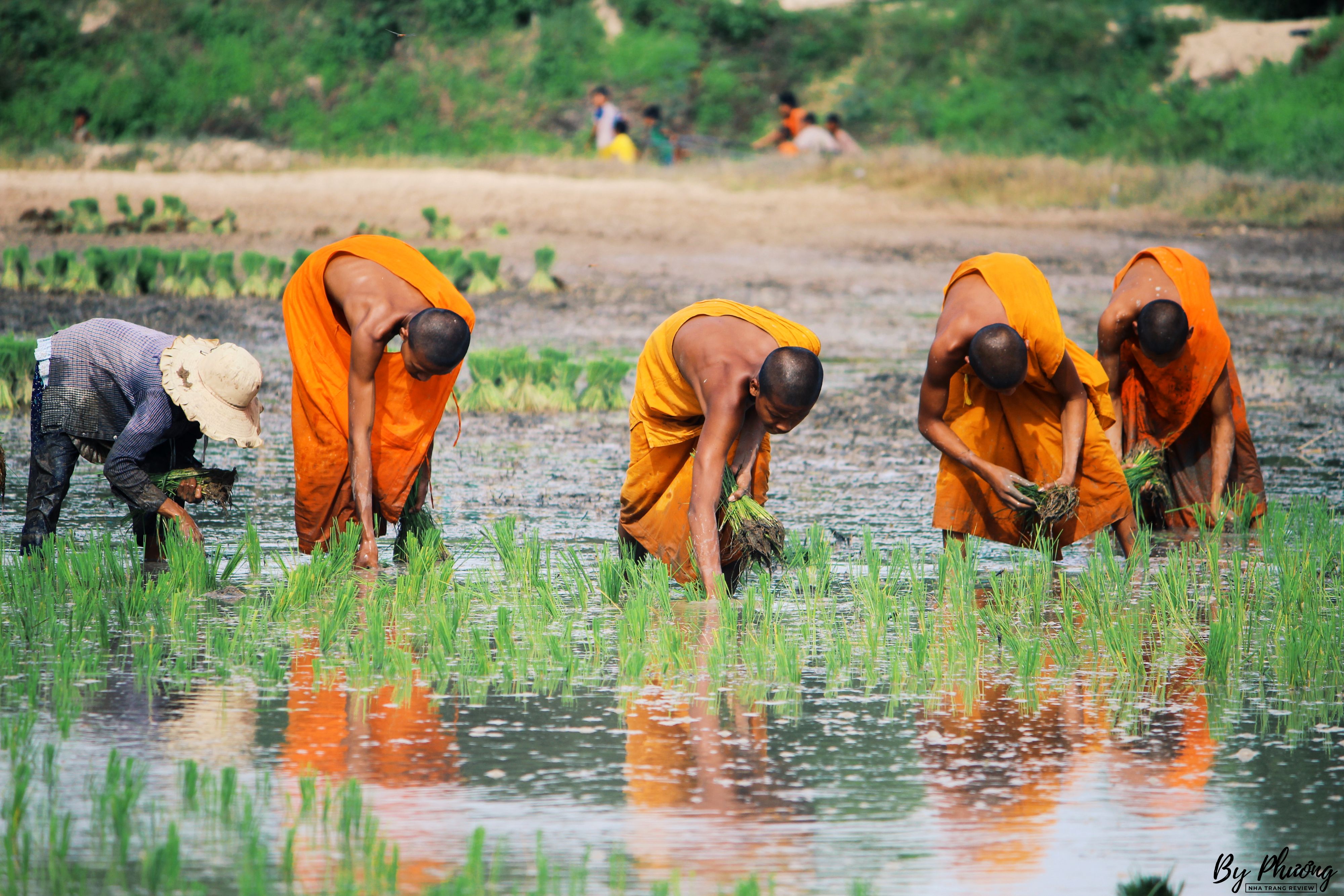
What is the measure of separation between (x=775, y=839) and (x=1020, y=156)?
24.6m

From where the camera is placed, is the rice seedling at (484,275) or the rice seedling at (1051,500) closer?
the rice seedling at (1051,500)

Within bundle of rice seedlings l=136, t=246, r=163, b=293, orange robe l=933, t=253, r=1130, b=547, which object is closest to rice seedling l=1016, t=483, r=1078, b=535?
orange robe l=933, t=253, r=1130, b=547

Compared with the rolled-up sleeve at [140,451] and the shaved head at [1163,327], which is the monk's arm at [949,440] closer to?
Result: the shaved head at [1163,327]

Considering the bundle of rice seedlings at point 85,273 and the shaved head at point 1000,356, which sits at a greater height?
the bundle of rice seedlings at point 85,273

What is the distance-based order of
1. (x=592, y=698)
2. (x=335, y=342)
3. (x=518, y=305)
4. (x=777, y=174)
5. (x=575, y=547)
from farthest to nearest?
(x=777, y=174) < (x=518, y=305) < (x=575, y=547) < (x=335, y=342) < (x=592, y=698)

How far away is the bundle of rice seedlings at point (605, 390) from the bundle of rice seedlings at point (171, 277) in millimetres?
5209

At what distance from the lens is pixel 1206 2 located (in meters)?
32.9

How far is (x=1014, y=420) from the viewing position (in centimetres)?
588

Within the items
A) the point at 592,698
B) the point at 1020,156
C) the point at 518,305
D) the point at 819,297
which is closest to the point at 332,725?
the point at 592,698

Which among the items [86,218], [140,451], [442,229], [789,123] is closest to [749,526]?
[140,451]

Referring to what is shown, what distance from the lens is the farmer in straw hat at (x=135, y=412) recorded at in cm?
539

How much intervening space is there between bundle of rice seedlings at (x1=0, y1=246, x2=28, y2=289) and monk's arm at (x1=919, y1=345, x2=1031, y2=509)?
31.7 feet

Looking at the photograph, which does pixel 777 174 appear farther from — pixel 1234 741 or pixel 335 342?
pixel 1234 741

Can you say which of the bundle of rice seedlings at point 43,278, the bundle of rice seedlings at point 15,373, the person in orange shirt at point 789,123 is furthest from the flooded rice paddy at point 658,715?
the person in orange shirt at point 789,123
